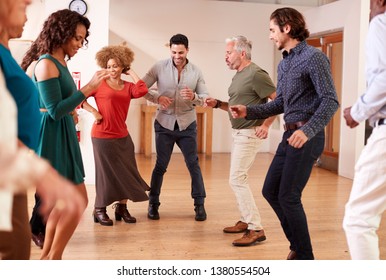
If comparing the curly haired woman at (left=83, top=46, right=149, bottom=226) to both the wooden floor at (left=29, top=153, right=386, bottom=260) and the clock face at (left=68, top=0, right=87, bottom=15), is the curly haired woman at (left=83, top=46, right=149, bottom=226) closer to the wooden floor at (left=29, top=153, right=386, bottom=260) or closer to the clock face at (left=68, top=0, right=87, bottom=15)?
the wooden floor at (left=29, top=153, right=386, bottom=260)

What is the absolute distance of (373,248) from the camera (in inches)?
97.7

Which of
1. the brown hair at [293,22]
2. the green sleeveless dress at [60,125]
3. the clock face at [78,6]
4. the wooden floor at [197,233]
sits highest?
the clock face at [78,6]

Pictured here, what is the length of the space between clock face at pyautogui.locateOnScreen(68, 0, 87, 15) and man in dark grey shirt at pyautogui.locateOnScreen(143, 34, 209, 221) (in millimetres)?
1585

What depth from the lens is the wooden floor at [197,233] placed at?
3715 mm

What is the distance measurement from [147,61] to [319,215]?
4.60 metres

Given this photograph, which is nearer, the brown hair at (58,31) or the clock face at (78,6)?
the brown hair at (58,31)

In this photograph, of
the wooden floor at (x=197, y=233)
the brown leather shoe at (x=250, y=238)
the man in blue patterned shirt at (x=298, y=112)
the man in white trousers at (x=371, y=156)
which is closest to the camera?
the man in white trousers at (x=371, y=156)

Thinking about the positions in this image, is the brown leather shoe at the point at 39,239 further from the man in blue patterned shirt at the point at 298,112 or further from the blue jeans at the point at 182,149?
the man in blue patterned shirt at the point at 298,112

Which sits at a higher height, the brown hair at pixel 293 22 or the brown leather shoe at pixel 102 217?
the brown hair at pixel 293 22

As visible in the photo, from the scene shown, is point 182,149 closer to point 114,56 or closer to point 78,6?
point 114,56

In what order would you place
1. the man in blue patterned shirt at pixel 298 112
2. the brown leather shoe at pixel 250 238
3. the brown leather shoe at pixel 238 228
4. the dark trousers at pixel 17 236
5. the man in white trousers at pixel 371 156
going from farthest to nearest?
the brown leather shoe at pixel 238 228, the brown leather shoe at pixel 250 238, the man in blue patterned shirt at pixel 298 112, the man in white trousers at pixel 371 156, the dark trousers at pixel 17 236

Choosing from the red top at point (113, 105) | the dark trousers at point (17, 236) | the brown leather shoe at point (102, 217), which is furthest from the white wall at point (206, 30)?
the dark trousers at point (17, 236)

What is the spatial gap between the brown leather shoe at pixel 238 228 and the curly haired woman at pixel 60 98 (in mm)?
1539

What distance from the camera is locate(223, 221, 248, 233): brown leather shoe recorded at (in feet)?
13.9
